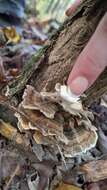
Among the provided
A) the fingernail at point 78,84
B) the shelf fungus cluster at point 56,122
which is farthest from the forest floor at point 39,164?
the fingernail at point 78,84

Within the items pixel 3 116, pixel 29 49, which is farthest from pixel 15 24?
pixel 3 116

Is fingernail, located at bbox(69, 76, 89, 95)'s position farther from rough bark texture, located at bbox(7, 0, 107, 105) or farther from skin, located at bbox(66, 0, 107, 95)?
rough bark texture, located at bbox(7, 0, 107, 105)

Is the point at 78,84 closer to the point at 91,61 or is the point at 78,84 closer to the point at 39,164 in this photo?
the point at 91,61

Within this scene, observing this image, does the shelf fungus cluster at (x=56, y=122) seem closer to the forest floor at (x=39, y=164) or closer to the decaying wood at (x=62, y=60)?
the decaying wood at (x=62, y=60)

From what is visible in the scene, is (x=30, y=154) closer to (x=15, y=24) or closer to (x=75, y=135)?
(x=75, y=135)

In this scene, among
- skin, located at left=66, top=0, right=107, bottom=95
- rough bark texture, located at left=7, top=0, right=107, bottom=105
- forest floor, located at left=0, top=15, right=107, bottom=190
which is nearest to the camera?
skin, located at left=66, top=0, right=107, bottom=95

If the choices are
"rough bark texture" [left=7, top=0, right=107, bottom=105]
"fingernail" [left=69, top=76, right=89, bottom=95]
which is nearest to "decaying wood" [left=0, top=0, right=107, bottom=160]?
"rough bark texture" [left=7, top=0, right=107, bottom=105]

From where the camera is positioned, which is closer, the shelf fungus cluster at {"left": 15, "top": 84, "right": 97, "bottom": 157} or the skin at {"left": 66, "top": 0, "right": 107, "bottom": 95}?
the skin at {"left": 66, "top": 0, "right": 107, "bottom": 95}
